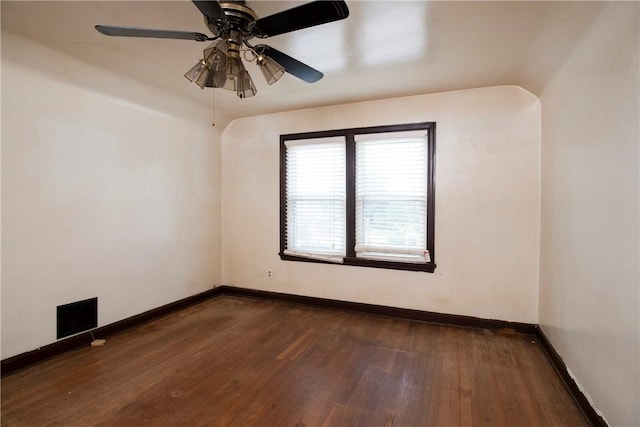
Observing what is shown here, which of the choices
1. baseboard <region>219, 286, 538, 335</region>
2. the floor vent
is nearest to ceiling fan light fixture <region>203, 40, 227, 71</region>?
the floor vent

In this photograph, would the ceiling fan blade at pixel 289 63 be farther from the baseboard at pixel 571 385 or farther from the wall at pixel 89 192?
the baseboard at pixel 571 385

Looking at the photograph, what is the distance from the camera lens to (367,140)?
3.50 meters

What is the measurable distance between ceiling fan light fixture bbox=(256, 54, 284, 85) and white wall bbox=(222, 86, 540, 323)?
5.95 feet

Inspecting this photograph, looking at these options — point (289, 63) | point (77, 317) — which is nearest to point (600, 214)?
point (289, 63)

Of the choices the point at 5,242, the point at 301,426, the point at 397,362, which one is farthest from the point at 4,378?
the point at 397,362

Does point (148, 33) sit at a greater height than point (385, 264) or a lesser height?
greater

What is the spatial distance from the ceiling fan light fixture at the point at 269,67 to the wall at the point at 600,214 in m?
1.76

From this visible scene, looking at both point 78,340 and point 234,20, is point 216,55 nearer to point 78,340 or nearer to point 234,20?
point 234,20

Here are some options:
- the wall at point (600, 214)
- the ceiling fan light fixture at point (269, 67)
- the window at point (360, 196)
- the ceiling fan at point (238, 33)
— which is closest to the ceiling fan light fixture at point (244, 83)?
the ceiling fan at point (238, 33)

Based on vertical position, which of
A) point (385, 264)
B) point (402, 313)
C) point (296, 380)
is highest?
point (385, 264)

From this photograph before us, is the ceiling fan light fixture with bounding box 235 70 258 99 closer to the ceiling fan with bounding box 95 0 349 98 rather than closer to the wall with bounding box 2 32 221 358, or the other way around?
the ceiling fan with bounding box 95 0 349 98

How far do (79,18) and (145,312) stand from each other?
8.80ft

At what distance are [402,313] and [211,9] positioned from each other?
3.18 m

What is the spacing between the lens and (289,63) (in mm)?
1896
